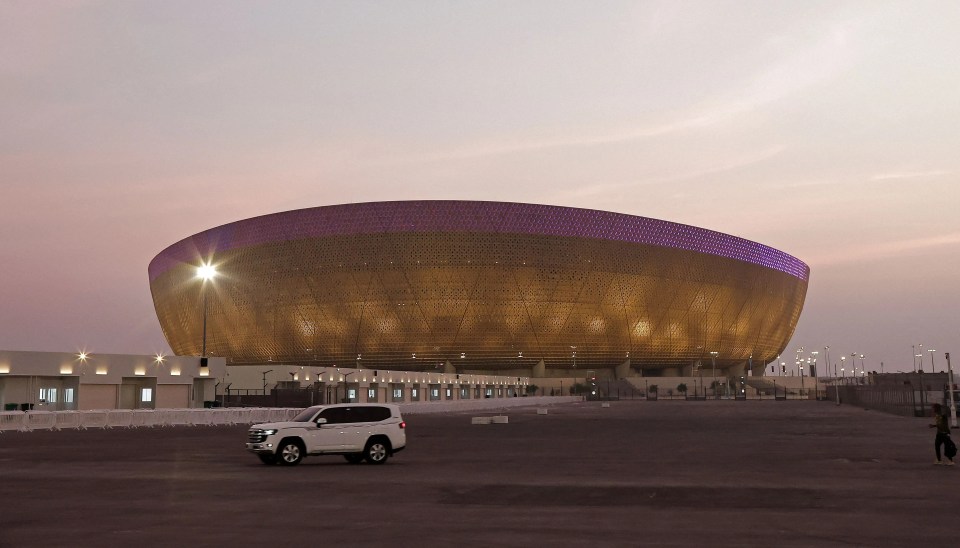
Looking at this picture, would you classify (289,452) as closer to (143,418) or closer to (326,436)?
(326,436)

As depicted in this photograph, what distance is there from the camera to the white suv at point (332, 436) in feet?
70.9

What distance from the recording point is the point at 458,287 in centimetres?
11431

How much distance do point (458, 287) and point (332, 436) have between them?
92375 mm

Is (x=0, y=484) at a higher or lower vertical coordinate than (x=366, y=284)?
lower

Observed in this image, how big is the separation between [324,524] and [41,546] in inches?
130

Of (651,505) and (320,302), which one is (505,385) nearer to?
(320,302)

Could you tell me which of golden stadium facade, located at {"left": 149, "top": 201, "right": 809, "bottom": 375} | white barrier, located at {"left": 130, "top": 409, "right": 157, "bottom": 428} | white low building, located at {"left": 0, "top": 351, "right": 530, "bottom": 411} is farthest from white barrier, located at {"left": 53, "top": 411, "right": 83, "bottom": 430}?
golden stadium facade, located at {"left": 149, "top": 201, "right": 809, "bottom": 375}

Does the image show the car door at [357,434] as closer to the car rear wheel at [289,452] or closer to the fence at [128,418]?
the car rear wheel at [289,452]

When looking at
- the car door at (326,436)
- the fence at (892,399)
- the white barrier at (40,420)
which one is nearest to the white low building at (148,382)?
the white barrier at (40,420)

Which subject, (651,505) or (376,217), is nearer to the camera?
(651,505)

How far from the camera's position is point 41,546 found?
9.85m

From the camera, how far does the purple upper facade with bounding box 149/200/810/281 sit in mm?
114375

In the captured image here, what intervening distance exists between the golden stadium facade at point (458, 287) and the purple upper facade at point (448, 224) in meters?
0.18

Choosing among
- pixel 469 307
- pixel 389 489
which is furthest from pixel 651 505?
pixel 469 307
